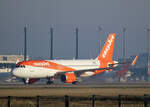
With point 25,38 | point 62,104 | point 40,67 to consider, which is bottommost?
point 62,104

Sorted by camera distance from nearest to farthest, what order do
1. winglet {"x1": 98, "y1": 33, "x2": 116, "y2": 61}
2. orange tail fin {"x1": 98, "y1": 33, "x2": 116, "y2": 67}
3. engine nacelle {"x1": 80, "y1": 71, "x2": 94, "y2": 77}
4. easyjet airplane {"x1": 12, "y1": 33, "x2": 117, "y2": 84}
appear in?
easyjet airplane {"x1": 12, "y1": 33, "x2": 117, "y2": 84} < engine nacelle {"x1": 80, "y1": 71, "x2": 94, "y2": 77} < orange tail fin {"x1": 98, "y1": 33, "x2": 116, "y2": 67} < winglet {"x1": 98, "y1": 33, "x2": 116, "y2": 61}

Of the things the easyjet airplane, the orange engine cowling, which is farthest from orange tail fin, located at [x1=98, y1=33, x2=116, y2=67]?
the orange engine cowling

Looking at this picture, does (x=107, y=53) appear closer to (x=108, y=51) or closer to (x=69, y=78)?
(x=108, y=51)

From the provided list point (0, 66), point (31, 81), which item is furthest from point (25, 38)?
point (31, 81)

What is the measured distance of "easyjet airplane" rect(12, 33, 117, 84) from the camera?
75.2 m

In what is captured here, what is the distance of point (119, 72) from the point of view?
10500 centimetres

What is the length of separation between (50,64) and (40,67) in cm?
208

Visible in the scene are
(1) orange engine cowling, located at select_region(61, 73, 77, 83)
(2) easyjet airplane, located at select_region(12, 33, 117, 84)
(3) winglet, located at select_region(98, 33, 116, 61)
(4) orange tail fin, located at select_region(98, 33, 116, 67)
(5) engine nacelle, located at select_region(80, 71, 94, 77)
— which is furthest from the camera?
(3) winglet, located at select_region(98, 33, 116, 61)

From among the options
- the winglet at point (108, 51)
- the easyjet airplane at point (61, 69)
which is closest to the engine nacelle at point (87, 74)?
the easyjet airplane at point (61, 69)

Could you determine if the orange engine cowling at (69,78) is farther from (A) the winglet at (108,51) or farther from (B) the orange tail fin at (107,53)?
(A) the winglet at (108,51)

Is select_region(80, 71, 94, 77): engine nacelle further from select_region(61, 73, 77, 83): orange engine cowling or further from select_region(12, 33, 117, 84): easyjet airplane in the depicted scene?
select_region(61, 73, 77, 83): orange engine cowling

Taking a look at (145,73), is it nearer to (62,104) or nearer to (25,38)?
(25,38)

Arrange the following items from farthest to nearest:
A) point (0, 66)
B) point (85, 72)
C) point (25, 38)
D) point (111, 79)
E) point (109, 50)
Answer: point (25, 38)
point (0, 66)
point (111, 79)
point (109, 50)
point (85, 72)

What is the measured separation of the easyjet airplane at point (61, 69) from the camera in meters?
75.2
